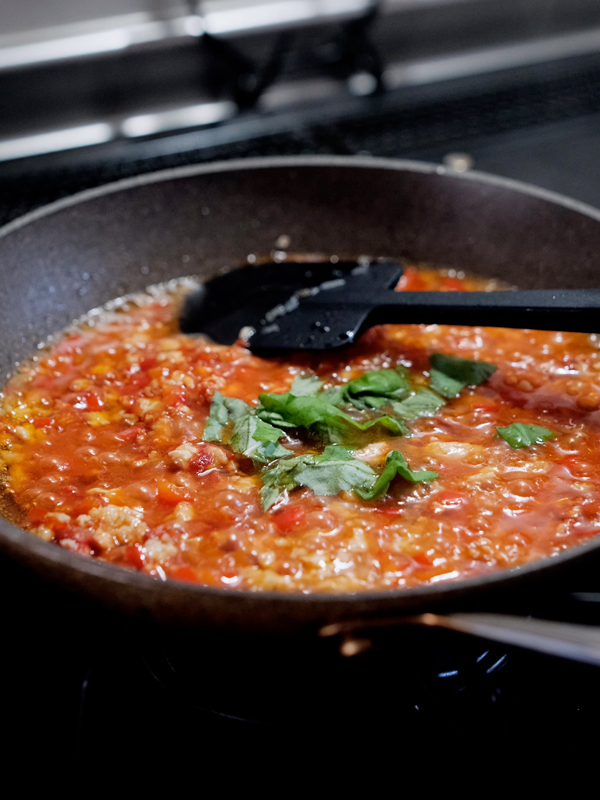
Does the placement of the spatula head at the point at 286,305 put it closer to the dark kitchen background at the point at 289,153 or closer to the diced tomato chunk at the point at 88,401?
the diced tomato chunk at the point at 88,401

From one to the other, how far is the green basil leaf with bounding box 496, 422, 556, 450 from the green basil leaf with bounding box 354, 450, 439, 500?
29 cm

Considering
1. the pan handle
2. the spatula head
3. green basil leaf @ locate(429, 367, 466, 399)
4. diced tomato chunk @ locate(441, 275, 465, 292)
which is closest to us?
the pan handle

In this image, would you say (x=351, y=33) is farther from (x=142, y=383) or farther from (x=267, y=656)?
(x=267, y=656)

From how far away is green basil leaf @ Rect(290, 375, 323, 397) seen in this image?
2.02 metres

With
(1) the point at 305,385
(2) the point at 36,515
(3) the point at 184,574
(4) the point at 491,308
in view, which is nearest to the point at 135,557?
(3) the point at 184,574

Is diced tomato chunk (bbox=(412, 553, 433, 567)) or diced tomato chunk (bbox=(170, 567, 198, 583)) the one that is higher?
diced tomato chunk (bbox=(412, 553, 433, 567))

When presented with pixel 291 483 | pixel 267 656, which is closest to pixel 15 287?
pixel 291 483

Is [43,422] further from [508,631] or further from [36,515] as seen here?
[508,631]

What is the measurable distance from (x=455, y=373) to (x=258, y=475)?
687 millimetres

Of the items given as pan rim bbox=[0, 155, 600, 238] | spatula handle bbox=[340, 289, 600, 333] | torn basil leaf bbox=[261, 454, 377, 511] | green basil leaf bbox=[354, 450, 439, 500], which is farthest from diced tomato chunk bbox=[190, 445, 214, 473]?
pan rim bbox=[0, 155, 600, 238]

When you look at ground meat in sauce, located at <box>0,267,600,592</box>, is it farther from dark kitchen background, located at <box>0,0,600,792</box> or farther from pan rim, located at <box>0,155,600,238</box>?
pan rim, located at <box>0,155,600,238</box>

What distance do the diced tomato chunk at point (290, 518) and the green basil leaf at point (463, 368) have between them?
2.34 feet

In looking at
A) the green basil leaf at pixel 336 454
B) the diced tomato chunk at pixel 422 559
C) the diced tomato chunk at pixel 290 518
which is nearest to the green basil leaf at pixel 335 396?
the green basil leaf at pixel 336 454

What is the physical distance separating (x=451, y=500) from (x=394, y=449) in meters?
0.23
